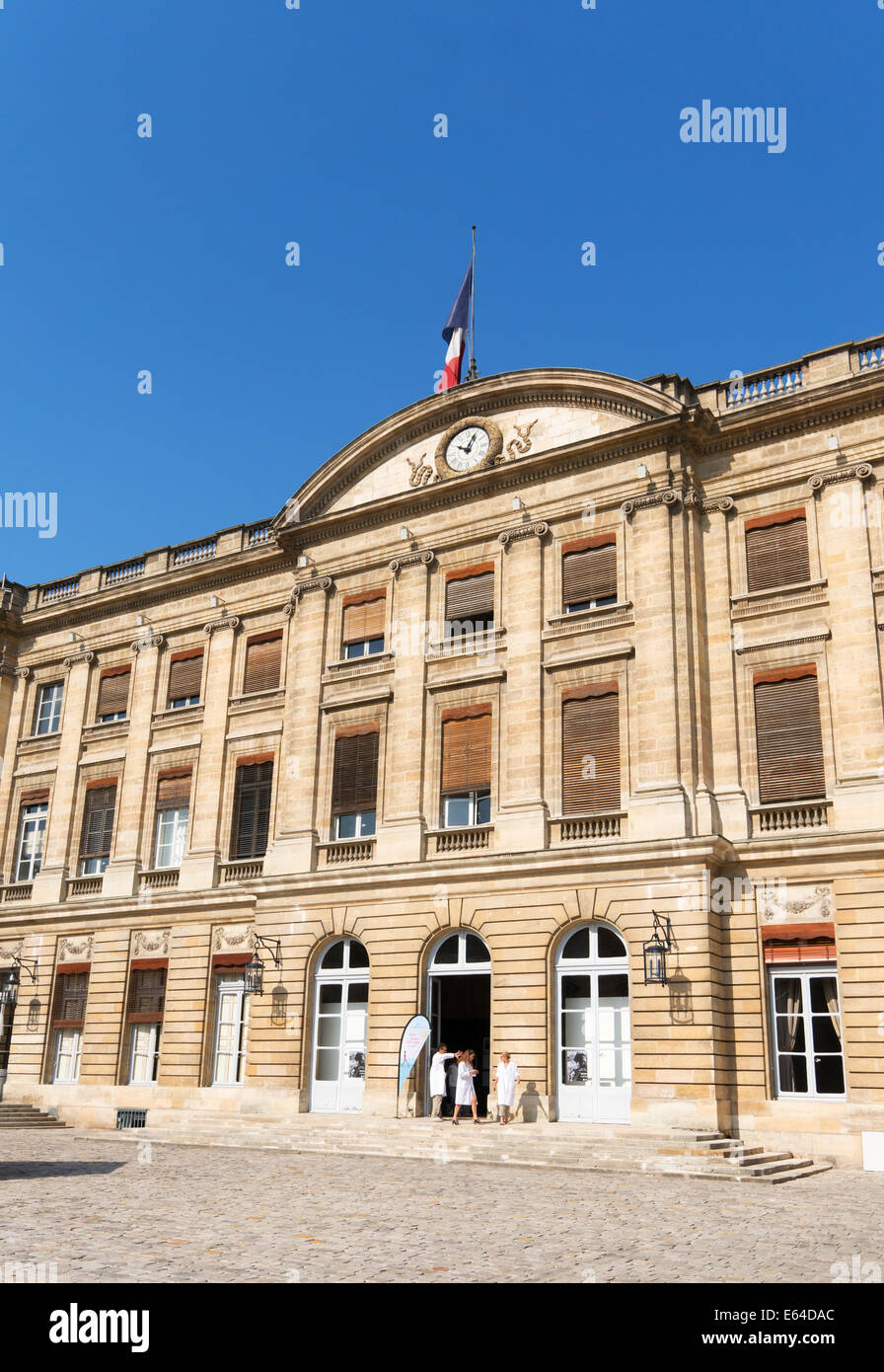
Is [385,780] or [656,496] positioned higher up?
[656,496]

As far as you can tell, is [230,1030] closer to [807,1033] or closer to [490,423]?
[807,1033]

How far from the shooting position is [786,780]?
69.8 ft

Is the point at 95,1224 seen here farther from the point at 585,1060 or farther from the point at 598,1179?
the point at 585,1060

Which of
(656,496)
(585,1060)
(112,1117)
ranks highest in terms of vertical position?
(656,496)

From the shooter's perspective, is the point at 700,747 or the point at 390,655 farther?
the point at 390,655

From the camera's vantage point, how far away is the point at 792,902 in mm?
20438

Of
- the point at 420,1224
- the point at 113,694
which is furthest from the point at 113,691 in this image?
the point at 420,1224

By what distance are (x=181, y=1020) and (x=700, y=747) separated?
13.7 metres

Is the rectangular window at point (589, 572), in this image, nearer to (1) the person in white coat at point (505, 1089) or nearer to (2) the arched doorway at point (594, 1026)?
(2) the arched doorway at point (594, 1026)

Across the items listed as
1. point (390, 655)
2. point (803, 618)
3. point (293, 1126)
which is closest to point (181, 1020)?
point (293, 1126)
